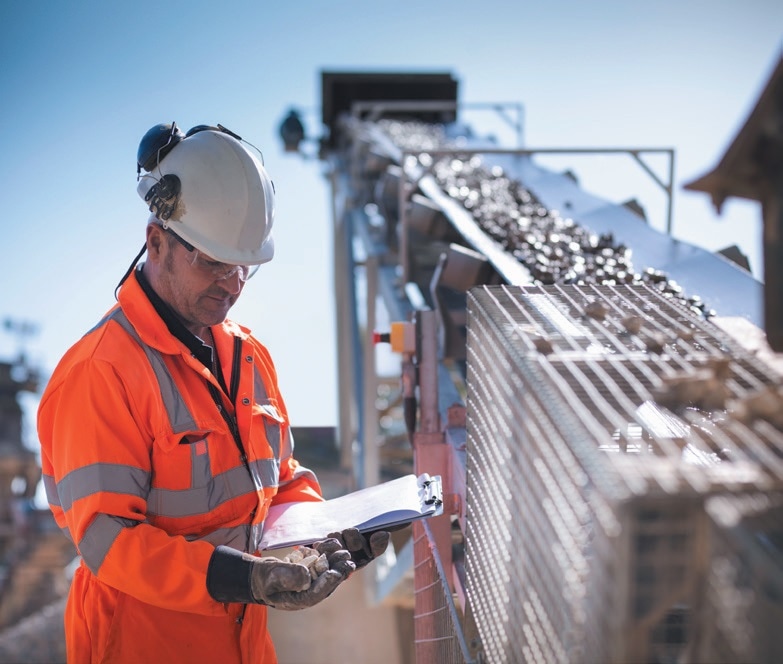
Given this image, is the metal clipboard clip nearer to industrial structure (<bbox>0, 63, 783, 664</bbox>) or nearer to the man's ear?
industrial structure (<bbox>0, 63, 783, 664</bbox>)

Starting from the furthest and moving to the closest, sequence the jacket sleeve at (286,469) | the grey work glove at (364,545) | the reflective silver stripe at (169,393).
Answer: the jacket sleeve at (286,469)
the grey work glove at (364,545)
the reflective silver stripe at (169,393)

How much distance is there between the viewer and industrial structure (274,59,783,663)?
1086 millimetres

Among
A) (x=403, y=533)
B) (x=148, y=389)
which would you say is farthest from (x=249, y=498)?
(x=403, y=533)

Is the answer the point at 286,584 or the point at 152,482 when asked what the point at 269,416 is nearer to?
the point at 152,482

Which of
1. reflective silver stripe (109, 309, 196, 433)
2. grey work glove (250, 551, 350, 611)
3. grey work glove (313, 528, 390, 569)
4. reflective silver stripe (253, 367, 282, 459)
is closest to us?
grey work glove (250, 551, 350, 611)

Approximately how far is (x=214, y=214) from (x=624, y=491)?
4.74ft

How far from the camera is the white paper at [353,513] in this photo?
7.01ft

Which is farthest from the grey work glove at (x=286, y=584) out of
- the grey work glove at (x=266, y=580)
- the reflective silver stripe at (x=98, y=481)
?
the reflective silver stripe at (x=98, y=481)

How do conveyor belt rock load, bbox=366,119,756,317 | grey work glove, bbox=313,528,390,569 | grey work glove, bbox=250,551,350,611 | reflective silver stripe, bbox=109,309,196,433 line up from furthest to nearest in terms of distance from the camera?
1. conveyor belt rock load, bbox=366,119,756,317
2. grey work glove, bbox=313,528,390,569
3. reflective silver stripe, bbox=109,309,196,433
4. grey work glove, bbox=250,551,350,611

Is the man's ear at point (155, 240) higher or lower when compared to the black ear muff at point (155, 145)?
lower

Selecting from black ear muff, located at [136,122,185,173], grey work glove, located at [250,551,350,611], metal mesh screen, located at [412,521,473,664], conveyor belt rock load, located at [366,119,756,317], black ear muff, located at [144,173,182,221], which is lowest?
metal mesh screen, located at [412,521,473,664]

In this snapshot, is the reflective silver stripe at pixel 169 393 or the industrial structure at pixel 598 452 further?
the reflective silver stripe at pixel 169 393

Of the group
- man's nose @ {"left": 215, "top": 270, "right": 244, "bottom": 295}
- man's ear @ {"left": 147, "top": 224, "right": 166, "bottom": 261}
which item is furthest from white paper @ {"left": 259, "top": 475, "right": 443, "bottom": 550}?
man's ear @ {"left": 147, "top": 224, "right": 166, "bottom": 261}

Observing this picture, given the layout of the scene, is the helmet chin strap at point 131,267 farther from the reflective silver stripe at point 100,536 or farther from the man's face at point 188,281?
the reflective silver stripe at point 100,536
